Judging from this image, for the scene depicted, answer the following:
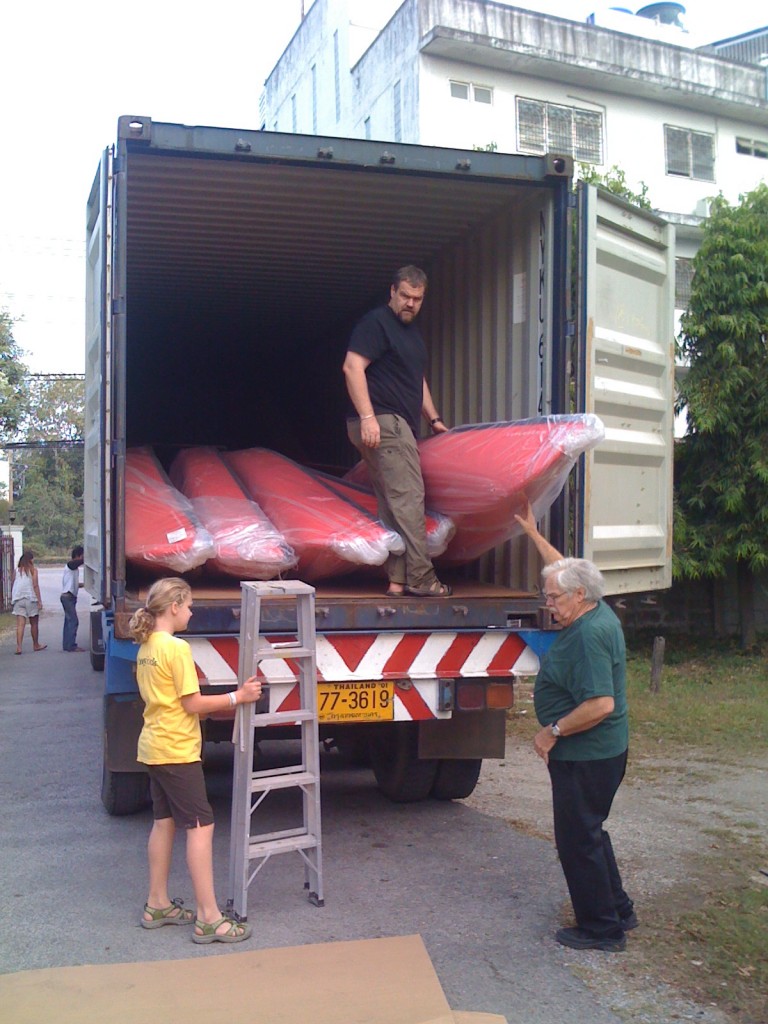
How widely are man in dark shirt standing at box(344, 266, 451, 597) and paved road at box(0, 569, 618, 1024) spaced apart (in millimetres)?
1319

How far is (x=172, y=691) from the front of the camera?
4.22 meters

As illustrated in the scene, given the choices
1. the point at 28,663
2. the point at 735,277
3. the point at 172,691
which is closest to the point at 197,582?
the point at 172,691

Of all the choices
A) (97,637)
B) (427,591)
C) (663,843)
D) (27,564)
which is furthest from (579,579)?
(27,564)

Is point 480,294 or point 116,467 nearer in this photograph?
point 116,467

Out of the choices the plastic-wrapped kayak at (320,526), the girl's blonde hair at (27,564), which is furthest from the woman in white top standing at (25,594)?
the plastic-wrapped kayak at (320,526)

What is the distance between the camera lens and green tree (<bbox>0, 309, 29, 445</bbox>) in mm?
20250

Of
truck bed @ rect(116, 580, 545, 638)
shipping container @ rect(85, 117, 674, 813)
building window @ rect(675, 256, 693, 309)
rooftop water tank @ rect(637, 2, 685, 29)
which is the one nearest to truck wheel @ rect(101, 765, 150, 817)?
shipping container @ rect(85, 117, 674, 813)

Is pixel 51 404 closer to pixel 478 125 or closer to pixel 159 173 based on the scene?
pixel 478 125

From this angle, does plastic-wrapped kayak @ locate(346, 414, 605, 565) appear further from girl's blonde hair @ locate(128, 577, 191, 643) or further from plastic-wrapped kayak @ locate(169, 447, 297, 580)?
girl's blonde hair @ locate(128, 577, 191, 643)

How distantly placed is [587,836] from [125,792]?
2788 mm

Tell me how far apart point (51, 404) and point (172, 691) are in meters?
47.8

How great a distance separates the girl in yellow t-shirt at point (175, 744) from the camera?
4188 millimetres

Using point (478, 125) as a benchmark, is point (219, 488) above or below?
below

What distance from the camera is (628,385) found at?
20.0 feet
